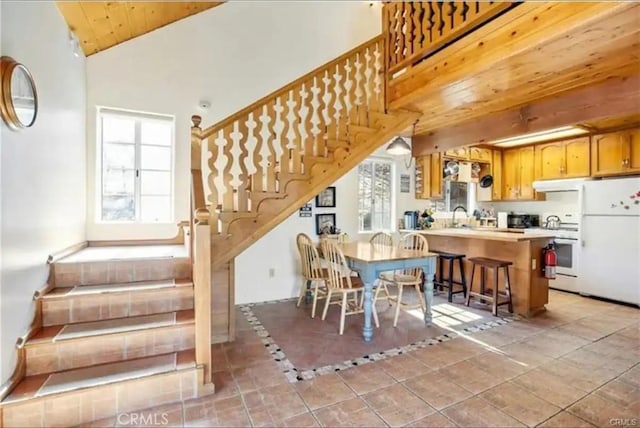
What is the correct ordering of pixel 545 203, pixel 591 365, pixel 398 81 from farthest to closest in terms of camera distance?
pixel 545 203
pixel 398 81
pixel 591 365

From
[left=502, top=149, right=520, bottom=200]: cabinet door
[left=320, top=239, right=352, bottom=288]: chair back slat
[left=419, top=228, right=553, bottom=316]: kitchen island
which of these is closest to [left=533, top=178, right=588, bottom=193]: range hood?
[left=502, top=149, right=520, bottom=200]: cabinet door

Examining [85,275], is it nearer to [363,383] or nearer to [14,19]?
[14,19]

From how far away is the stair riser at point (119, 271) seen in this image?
2504mm

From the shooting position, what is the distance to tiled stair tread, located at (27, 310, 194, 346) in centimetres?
207

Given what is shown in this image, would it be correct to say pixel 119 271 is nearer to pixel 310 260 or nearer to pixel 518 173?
pixel 310 260

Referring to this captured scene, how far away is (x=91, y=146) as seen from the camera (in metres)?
3.39

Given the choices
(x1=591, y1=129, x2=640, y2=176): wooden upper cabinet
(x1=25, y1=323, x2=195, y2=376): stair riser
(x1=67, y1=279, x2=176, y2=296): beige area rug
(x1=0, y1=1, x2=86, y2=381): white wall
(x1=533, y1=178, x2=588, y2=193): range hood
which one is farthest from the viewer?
(x1=533, y1=178, x2=588, y2=193): range hood

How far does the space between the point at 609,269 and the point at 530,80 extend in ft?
11.2

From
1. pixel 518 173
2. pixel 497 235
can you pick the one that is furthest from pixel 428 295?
pixel 518 173

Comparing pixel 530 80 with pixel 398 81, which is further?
pixel 398 81

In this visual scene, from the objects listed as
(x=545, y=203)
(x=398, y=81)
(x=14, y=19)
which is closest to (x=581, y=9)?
(x=398, y=81)

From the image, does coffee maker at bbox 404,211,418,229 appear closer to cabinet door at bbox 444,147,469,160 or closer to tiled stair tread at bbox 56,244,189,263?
cabinet door at bbox 444,147,469,160

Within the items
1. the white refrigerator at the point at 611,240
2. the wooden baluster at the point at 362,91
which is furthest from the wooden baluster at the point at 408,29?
the white refrigerator at the point at 611,240

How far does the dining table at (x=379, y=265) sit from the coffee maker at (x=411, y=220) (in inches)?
76.0
